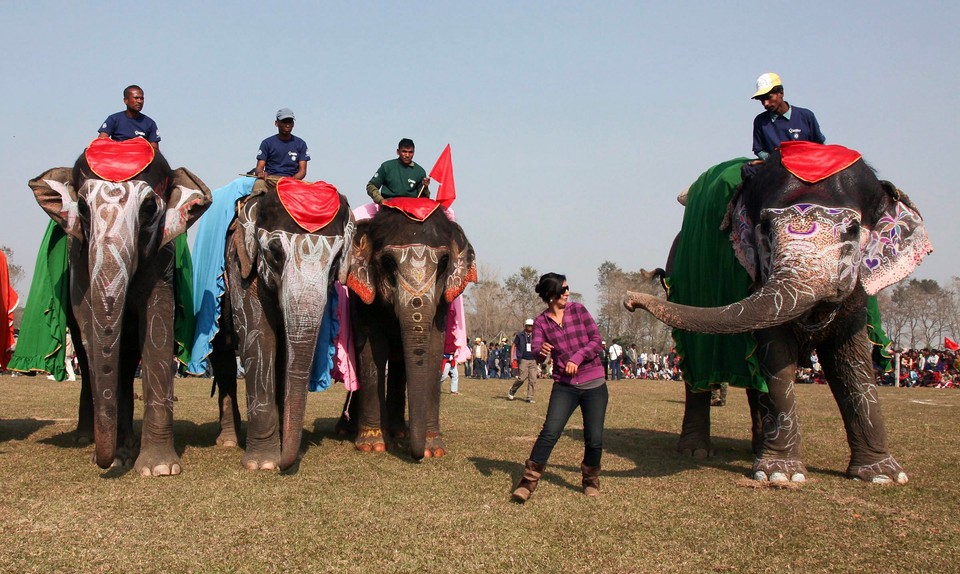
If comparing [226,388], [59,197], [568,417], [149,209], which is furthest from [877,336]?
[59,197]

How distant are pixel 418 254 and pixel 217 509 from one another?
388 cm

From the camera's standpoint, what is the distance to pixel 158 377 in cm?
871

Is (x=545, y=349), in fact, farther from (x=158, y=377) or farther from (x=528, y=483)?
(x=158, y=377)

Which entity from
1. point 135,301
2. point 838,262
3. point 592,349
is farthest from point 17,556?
point 838,262

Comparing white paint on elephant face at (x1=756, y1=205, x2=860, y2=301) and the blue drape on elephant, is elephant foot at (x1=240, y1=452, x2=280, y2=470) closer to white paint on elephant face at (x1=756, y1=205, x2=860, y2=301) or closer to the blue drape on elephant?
the blue drape on elephant

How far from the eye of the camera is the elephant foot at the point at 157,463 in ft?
26.9

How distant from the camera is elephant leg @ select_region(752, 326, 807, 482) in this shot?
322 inches

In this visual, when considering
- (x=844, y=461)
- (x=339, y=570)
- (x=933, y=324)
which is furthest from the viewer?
(x=933, y=324)

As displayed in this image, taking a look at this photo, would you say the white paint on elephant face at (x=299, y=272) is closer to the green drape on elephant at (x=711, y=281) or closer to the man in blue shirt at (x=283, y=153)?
the man in blue shirt at (x=283, y=153)

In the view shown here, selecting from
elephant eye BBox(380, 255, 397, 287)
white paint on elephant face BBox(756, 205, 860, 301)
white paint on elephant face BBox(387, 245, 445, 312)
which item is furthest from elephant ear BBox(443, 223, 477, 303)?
white paint on elephant face BBox(756, 205, 860, 301)

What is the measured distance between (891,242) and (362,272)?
217 inches

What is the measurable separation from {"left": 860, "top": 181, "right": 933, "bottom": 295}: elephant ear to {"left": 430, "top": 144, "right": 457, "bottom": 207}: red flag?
545 centimetres

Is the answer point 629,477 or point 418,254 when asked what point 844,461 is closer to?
point 629,477

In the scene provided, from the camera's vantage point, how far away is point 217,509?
22.0 feet
